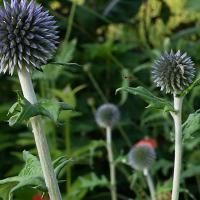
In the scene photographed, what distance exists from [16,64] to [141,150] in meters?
1.15

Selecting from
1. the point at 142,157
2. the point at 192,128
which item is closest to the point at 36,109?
the point at 192,128

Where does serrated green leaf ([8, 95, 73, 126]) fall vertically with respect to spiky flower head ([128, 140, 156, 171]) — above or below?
above

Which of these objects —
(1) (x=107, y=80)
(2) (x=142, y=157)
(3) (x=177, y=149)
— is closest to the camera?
(3) (x=177, y=149)

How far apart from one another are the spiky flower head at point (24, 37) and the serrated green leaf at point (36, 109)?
0.14 m

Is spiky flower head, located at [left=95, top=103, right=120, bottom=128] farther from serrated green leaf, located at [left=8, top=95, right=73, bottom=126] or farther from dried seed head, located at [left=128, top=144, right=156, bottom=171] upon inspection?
serrated green leaf, located at [left=8, top=95, right=73, bottom=126]

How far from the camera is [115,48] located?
302 cm

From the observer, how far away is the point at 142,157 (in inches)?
89.4

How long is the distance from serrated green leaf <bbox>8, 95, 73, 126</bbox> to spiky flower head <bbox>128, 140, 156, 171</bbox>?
3.55 feet

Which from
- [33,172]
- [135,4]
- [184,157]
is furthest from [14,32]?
[135,4]

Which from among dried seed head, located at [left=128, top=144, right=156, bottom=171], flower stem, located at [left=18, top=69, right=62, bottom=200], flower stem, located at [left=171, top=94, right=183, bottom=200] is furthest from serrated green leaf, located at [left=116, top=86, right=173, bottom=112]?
dried seed head, located at [left=128, top=144, right=156, bottom=171]

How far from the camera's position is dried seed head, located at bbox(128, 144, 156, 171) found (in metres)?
2.22

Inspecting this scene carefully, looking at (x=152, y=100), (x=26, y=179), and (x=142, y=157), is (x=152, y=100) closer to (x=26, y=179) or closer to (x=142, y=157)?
(x=26, y=179)

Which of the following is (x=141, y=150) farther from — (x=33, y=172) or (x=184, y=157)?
(x=33, y=172)

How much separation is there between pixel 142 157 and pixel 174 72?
906mm
